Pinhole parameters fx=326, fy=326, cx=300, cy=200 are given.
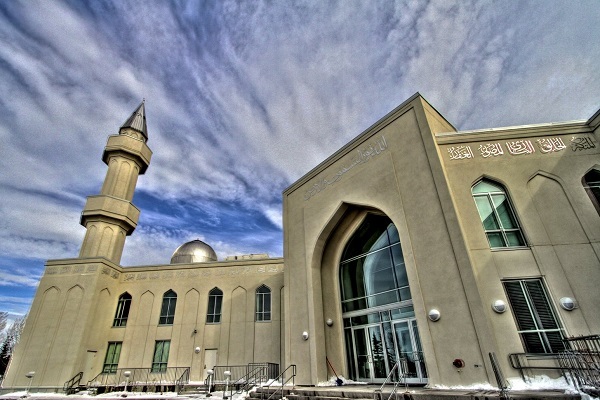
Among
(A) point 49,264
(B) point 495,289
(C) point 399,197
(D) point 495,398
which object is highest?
(A) point 49,264

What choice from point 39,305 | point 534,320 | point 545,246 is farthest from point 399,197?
point 39,305

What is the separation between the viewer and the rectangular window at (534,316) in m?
6.64

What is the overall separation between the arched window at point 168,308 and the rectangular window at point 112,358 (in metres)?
2.32

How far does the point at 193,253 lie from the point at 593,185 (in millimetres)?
20762

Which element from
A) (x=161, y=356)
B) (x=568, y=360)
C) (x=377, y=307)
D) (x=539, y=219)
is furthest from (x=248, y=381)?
(x=539, y=219)

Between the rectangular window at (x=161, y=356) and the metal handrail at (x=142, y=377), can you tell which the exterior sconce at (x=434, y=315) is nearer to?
the metal handrail at (x=142, y=377)

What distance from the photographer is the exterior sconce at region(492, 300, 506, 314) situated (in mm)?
6945

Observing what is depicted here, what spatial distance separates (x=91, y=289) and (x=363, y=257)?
44.7 feet

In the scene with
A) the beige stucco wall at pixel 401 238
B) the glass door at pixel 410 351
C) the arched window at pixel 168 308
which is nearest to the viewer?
the beige stucco wall at pixel 401 238

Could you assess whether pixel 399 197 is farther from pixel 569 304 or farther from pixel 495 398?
pixel 495 398

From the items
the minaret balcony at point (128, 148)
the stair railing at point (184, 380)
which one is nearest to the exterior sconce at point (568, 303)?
the stair railing at point (184, 380)

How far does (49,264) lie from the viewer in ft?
55.7

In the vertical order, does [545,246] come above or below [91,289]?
below

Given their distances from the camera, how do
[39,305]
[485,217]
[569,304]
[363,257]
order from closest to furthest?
[569,304] < [485,217] < [363,257] < [39,305]
